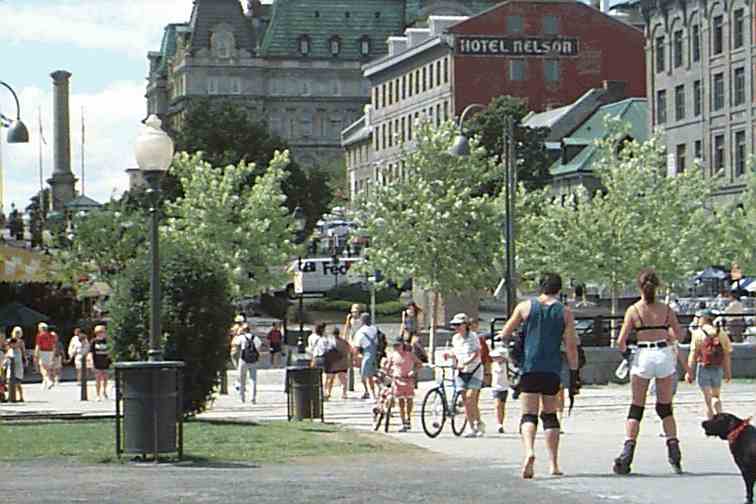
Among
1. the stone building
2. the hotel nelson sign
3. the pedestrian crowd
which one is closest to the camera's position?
the pedestrian crowd

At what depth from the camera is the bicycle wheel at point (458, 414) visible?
83.1 ft

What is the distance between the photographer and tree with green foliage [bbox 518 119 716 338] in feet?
217

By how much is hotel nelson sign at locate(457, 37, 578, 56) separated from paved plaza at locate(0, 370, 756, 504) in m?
79.1

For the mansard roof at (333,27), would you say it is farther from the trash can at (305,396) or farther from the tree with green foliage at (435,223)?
the trash can at (305,396)

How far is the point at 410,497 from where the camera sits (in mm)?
14234

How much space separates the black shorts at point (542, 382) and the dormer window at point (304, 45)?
17295 cm

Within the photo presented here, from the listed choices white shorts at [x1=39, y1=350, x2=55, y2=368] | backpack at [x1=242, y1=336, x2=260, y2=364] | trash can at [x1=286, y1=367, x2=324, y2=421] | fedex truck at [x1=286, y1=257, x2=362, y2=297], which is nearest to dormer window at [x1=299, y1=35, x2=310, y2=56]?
fedex truck at [x1=286, y1=257, x2=362, y2=297]

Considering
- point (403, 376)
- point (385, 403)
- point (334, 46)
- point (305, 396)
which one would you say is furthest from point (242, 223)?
point (334, 46)

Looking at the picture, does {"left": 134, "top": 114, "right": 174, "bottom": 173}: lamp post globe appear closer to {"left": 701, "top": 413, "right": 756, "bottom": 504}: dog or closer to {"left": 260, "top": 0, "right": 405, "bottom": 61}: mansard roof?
{"left": 701, "top": 413, "right": 756, "bottom": 504}: dog

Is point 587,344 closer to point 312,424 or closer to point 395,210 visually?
point 312,424

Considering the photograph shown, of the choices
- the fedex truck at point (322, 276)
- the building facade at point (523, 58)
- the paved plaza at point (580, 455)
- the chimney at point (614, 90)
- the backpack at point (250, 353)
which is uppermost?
the building facade at point (523, 58)

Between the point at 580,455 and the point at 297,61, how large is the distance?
17010cm

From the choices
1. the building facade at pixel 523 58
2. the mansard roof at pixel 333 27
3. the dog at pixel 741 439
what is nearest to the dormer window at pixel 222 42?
the mansard roof at pixel 333 27

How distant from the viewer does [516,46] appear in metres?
116
